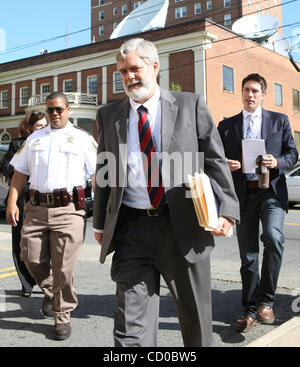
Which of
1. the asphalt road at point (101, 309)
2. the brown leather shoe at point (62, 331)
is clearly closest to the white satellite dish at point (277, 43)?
the asphalt road at point (101, 309)

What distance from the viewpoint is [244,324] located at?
3.82 meters

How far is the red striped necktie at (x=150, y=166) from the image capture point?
2.62 meters

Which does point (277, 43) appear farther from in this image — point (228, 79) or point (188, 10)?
point (188, 10)

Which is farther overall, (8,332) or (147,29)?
(147,29)

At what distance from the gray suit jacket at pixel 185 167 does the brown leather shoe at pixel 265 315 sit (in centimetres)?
154

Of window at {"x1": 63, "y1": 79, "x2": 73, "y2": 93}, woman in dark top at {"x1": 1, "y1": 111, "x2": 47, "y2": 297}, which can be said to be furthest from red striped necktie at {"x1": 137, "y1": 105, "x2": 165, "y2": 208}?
window at {"x1": 63, "y1": 79, "x2": 73, "y2": 93}

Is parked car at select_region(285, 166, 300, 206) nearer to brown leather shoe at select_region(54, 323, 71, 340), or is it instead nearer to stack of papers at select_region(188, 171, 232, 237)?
brown leather shoe at select_region(54, 323, 71, 340)

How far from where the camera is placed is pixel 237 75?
32.3m

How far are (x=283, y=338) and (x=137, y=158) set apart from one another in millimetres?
1713

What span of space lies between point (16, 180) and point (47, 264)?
841 millimetres
